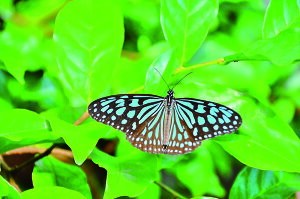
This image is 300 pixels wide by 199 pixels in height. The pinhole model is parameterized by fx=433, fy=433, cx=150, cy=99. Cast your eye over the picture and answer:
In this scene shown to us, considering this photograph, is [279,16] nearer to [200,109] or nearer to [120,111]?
[200,109]

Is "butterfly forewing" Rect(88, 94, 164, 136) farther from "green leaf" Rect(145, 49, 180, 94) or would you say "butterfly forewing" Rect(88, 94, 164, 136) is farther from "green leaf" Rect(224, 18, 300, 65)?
"green leaf" Rect(224, 18, 300, 65)

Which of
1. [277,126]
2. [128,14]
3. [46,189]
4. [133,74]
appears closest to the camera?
[46,189]

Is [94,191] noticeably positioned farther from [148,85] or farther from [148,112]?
[148,85]

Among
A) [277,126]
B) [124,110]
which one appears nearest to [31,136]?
[124,110]

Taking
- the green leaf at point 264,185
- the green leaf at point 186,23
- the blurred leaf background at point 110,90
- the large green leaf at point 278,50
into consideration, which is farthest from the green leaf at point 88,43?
the green leaf at point 264,185

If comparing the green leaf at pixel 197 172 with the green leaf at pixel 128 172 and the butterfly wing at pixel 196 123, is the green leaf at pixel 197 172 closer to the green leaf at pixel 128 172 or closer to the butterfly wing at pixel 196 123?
the butterfly wing at pixel 196 123

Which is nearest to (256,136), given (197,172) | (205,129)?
(205,129)
